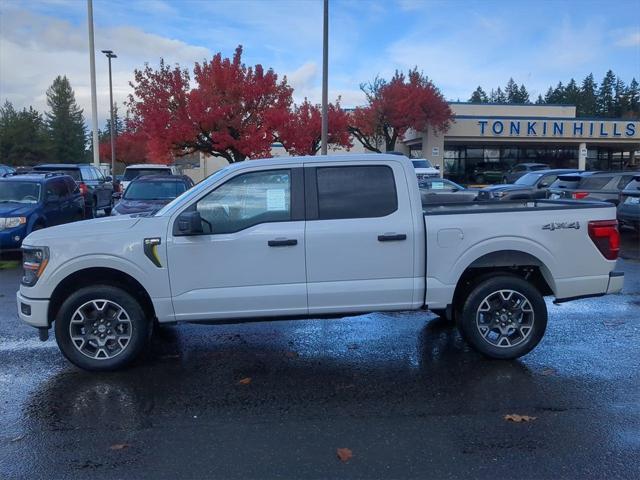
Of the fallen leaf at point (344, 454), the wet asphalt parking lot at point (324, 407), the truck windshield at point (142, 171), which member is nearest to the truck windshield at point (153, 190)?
the truck windshield at point (142, 171)

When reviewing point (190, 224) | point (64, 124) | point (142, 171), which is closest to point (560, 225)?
point (190, 224)

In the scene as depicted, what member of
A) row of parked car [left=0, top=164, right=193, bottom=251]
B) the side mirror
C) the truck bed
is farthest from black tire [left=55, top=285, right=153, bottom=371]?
row of parked car [left=0, top=164, right=193, bottom=251]

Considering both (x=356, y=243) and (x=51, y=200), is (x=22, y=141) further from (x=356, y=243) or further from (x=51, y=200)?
(x=356, y=243)

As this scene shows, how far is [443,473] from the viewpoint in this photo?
3.83 meters

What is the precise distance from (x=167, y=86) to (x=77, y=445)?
2266cm

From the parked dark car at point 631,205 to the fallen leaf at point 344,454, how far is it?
12.5 meters

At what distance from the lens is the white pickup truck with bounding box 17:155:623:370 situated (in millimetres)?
5543

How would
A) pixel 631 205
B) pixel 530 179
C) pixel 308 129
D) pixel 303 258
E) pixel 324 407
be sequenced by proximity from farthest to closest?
pixel 308 129 < pixel 530 179 < pixel 631 205 < pixel 303 258 < pixel 324 407

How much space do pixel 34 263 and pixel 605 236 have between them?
543cm

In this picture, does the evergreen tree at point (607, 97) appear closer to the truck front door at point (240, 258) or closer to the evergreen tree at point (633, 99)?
the evergreen tree at point (633, 99)

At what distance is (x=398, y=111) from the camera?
135ft

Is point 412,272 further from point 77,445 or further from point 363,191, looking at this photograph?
point 77,445

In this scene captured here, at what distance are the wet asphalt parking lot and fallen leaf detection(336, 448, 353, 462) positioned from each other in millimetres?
40

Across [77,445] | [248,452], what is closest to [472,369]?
[248,452]
